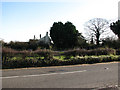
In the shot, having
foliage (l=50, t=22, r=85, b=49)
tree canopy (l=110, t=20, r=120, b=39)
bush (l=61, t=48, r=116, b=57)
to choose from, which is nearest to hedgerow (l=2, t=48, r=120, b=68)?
bush (l=61, t=48, r=116, b=57)

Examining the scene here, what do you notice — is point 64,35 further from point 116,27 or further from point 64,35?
point 116,27

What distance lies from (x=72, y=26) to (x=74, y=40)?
553 cm

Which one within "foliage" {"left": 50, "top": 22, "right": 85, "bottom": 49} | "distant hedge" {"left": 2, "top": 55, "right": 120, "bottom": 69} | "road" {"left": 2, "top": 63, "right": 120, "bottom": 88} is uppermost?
"foliage" {"left": 50, "top": 22, "right": 85, "bottom": 49}

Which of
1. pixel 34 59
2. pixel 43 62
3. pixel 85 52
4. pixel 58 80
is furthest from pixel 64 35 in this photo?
pixel 58 80

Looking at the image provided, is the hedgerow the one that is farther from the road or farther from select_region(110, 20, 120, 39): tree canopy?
select_region(110, 20, 120, 39): tree canopy

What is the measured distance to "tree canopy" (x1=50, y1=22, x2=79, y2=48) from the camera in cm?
4366

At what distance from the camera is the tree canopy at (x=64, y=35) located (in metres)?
43.7

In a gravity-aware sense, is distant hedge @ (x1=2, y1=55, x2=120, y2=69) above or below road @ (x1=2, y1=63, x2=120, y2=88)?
above

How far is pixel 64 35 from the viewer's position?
146 ft

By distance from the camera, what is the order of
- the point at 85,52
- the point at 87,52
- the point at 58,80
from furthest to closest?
the point at 87,52 → the point at 85,52 → the point at 58,80

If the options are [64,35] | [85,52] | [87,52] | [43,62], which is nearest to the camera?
[43,62]

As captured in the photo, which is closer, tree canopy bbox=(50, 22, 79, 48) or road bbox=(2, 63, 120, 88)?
road bbox=(2, 63, 120, 88)

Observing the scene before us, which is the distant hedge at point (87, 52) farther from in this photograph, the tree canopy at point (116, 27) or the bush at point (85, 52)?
the tree canopy at point (116, 27)

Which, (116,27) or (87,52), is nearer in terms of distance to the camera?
(87,52)
